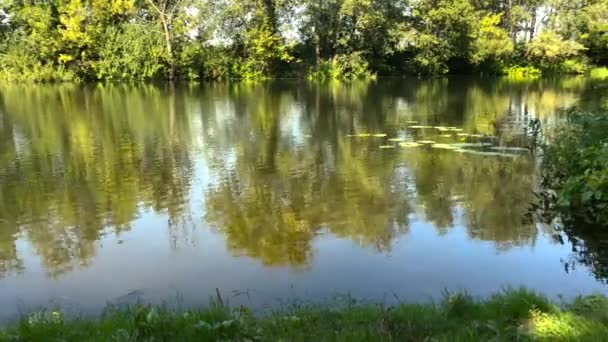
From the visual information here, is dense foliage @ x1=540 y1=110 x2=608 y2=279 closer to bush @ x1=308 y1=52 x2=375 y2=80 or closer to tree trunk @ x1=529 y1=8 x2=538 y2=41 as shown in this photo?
bush @ x1=308 y1=52 x2=375 y2=80

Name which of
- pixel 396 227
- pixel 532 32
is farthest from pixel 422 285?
pixel 532 32

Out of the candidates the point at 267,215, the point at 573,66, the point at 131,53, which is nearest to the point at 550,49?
the point at 573,66

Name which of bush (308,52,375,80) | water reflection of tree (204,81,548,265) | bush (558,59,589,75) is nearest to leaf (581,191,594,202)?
water reflection of tree (204,81,548,265)

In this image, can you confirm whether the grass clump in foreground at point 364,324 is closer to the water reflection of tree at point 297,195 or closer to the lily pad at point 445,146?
the water reflection of tree at point 297,195

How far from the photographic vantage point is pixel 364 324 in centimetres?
438

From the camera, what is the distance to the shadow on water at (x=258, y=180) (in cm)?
838

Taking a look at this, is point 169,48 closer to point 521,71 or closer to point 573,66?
point 521,71

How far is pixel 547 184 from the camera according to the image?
10.5 metres

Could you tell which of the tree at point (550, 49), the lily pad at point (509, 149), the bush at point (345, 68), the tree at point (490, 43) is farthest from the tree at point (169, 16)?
the lily pad at point (509, 149)

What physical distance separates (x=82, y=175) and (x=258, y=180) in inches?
149

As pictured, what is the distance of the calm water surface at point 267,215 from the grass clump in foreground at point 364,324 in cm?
132

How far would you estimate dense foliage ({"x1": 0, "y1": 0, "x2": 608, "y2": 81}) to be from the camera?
4722 cm

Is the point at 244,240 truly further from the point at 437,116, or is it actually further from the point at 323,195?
the point at 437,116

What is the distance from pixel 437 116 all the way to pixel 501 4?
42.0 m
